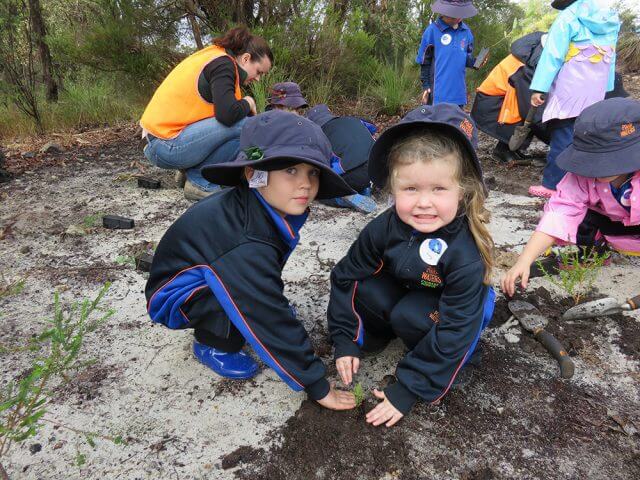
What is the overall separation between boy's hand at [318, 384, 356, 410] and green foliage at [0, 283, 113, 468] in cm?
87

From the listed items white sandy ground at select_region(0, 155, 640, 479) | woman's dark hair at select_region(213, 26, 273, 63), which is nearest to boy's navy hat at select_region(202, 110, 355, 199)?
white sandy ground at select_region(0, 155, 640, 479)

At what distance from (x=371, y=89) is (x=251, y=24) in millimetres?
1974

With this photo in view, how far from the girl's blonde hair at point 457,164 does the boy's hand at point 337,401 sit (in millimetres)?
700

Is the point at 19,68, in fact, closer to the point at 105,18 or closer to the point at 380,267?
the point at 105,18

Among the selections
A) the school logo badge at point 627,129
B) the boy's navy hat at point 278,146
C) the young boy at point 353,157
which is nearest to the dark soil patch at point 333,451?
the boy's navy hat at point 278,146

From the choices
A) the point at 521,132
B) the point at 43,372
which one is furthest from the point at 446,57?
the point at 43,372

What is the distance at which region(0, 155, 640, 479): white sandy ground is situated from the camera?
166 centimetres

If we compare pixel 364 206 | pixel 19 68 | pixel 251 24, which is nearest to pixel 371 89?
pixel 251 24

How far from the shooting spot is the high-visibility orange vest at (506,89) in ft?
14.5

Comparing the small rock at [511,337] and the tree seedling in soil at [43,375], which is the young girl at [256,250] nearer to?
the tree seedling in soil at [43,375]

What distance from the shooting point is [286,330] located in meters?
1.68

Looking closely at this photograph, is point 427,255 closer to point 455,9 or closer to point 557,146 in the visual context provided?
point 557,146

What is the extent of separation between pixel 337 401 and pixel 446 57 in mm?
4247

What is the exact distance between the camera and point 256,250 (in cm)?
167
